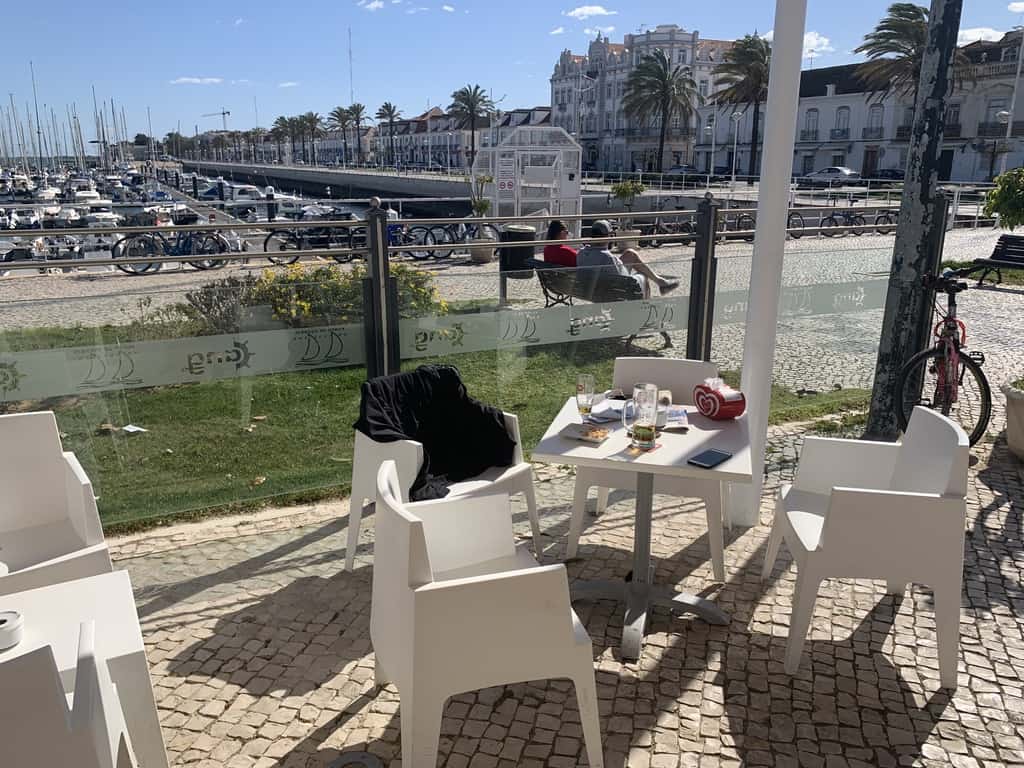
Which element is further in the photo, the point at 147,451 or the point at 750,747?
the point at 147,451

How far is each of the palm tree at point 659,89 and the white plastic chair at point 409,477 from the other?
51804 mm

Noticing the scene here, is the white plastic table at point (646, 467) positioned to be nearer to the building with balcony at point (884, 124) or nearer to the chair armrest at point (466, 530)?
the chair armrest at point (466, 530)

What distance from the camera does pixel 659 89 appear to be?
174ft

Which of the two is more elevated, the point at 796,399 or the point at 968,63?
the point at 968,63

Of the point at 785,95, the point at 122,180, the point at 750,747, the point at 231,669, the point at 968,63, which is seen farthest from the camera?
the point at 122,180

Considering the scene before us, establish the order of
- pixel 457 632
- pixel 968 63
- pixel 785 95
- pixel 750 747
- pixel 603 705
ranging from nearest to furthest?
pixel 457 632 → pixel 750 747 → pixel 603 705 → pixel 785 95 → pixel 968 63

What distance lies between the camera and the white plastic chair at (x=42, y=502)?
291 centimetres

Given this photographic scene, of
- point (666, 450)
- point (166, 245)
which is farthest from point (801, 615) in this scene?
point (166, 245)

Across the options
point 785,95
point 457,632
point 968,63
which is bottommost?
point 457,632

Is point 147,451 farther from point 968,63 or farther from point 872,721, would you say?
point 968,63

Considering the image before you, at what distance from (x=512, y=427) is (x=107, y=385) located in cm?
220

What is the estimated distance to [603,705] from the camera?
2768mm

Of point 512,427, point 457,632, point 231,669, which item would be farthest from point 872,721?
point 231,669

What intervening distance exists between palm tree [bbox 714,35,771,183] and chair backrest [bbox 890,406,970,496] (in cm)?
4204
